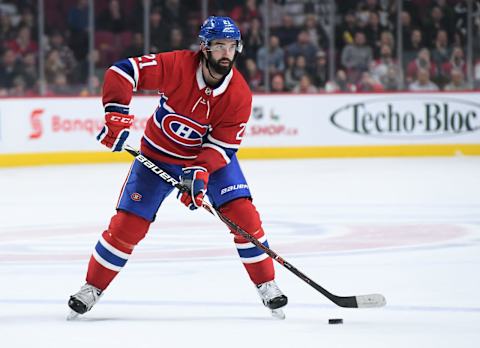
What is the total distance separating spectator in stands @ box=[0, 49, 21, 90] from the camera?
11859 millimetres

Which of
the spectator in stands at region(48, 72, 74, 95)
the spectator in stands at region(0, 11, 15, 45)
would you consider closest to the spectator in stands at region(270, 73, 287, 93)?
the spectator in stands at region(48, 72, 74, 95)

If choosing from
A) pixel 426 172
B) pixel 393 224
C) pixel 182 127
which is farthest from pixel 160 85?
pixel 426 172

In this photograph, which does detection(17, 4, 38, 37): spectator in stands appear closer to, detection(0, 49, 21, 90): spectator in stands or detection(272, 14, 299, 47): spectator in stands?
detection(0, 49, 21, 90): spectator in stands

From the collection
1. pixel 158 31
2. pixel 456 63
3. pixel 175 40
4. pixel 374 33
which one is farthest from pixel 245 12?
pixel 456 63

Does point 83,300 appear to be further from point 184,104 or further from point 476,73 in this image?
point 476,73

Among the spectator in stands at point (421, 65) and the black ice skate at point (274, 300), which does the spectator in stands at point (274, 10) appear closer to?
the spectator in stands at point (421, 65)

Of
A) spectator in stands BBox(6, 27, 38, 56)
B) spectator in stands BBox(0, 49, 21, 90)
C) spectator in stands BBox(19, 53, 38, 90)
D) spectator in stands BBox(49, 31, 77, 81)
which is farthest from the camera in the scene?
spectator in stands BBox(49, 31, 77, 81)

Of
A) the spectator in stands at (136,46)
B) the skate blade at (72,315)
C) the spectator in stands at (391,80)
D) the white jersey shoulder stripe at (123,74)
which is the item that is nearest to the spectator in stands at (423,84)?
the spectator in stands at (391,80)

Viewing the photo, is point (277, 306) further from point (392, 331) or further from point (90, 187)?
point (90, 187)

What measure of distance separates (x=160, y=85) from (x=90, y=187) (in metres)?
5.49

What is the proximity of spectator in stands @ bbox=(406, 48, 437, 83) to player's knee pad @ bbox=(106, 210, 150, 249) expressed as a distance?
9011 mm

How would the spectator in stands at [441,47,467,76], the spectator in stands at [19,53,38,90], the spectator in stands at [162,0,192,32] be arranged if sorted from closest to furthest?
the spectator in stands at [19,53,38,90]
the spectator in stands at [162,0,192,32]
the spectator in stands at [441,47,467,76]

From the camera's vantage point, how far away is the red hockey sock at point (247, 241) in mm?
4535

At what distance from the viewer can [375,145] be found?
42.3ft
